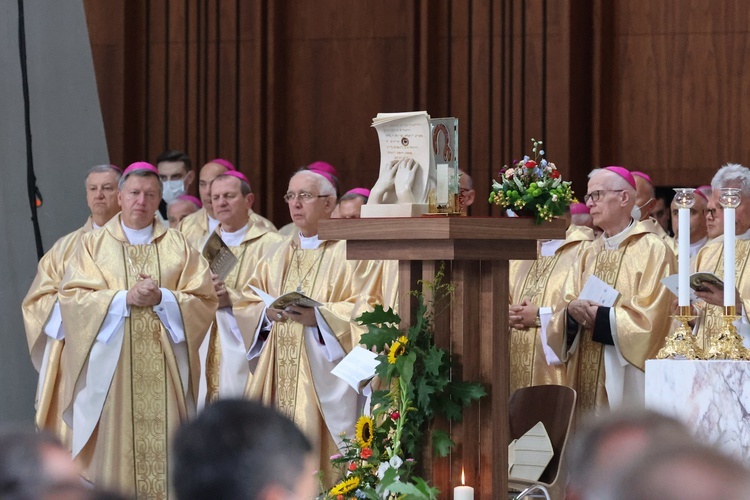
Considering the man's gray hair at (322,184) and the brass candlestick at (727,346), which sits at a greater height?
the man's gray hair at (322,184)

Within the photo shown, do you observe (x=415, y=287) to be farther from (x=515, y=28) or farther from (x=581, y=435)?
(x=515, y=28)

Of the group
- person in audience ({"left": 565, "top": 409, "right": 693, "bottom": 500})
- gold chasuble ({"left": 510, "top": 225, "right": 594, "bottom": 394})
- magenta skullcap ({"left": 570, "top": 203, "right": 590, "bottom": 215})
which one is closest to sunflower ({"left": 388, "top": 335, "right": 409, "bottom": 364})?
gold chasuble ({"left": 510, "top": 225, "right": 594, "bottom": 394})

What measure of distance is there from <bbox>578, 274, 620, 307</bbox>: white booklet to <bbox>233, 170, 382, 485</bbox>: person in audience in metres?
1.16

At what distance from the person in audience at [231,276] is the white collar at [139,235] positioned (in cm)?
40

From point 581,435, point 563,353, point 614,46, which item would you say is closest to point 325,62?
point 614,46

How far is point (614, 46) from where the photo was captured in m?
9.48

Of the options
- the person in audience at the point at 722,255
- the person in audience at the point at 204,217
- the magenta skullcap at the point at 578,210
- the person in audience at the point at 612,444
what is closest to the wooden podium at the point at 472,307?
the person in audience at the point at 722,255

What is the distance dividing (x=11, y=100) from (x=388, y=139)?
4648 millimetres

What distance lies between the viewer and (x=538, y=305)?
7047mm

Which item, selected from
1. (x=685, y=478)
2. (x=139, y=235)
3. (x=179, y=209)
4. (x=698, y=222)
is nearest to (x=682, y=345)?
(x=685, y=478)

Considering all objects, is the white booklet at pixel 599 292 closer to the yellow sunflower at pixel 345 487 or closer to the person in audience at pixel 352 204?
the person in audience at pixel 352 204

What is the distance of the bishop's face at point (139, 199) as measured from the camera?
7418 mm

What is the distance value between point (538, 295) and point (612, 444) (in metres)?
5.58

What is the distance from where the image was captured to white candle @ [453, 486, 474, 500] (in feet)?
14.0
